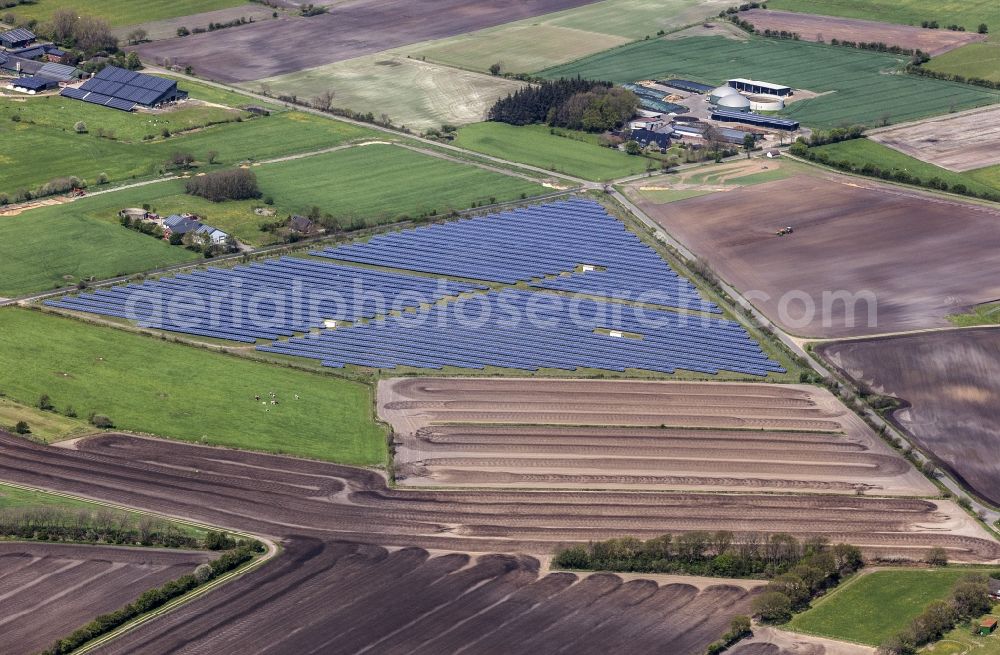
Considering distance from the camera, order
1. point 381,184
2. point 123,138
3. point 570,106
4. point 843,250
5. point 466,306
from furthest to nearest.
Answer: point 570,106
point 123,138
point 381,184
point 843,250
point 466,306

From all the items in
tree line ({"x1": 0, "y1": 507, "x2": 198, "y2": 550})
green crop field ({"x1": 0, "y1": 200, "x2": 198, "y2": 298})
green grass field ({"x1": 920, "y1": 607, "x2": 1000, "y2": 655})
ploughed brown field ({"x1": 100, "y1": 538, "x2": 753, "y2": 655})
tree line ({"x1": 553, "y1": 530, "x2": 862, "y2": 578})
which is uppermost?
green crop field ({"x1": 0, "y1": 200, "x2": 198, "y2": 298})

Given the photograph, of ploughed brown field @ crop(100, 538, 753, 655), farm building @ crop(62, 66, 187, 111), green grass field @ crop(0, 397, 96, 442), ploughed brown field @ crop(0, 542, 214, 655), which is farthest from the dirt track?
farm building @ crop(62, 66, 187, 111)

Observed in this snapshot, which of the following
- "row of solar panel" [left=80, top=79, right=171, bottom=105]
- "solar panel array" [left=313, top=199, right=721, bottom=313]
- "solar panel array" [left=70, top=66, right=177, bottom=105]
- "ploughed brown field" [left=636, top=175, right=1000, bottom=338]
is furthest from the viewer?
"solar panel array" [left=70, top=66, right=177, bottom=105]

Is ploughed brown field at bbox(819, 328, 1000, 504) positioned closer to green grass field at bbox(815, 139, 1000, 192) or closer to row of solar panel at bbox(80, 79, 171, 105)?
green grass field at bbox(815, 139, 1000, 192)

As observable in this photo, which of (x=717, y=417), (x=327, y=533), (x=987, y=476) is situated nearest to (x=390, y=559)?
(x=327, y=533)

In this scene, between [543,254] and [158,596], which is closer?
[158,596]

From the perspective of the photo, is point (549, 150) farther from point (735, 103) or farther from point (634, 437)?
point (634, 437)

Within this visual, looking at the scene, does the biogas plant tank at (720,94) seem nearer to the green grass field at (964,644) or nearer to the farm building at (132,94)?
the farm building at (132,94)

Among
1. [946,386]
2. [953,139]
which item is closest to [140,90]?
[953,139]
